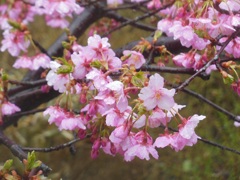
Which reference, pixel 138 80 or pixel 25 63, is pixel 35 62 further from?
pixel 138 80

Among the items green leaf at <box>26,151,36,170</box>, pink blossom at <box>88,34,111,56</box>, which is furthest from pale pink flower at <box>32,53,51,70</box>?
green leaf at <box>26,151,36,170</box>

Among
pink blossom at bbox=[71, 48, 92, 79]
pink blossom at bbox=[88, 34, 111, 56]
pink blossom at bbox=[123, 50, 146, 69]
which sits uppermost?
pink blossom at bbox=[88, 34, 111, 56]

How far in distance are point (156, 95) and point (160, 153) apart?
2.33m

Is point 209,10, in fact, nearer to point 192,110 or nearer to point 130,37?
point 192,110

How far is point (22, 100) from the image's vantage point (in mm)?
1654

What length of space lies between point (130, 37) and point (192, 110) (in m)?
1.15

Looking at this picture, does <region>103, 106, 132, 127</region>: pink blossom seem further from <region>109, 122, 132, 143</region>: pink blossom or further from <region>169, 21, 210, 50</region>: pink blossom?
<region>169, 21, 210, 50</region>: pink blossom

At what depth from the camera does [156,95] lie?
2.97 feet

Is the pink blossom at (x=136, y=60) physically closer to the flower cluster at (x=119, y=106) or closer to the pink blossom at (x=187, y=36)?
the flower cluster at (x=119, y=106)

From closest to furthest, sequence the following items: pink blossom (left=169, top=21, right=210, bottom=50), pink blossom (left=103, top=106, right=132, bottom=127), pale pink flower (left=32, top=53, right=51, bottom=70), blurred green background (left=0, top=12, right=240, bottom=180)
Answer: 1. pink blossom (left=103, top=106, right=132, bottom=127)
2. pink blossom (left=169, top=21, right=210, bottom=50)
3. pale pink flower (left=32, top=53, right=51, bottom=70)
4. blurred green background (left=0, top=12, right=240, bottom=180)

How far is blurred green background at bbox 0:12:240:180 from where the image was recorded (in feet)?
7.68

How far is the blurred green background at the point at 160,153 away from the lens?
7.68 feet

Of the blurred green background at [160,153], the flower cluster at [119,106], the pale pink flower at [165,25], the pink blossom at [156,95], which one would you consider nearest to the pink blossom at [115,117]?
the flower cluster at [119,106]

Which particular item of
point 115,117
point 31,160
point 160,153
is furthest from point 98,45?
point 160,153
